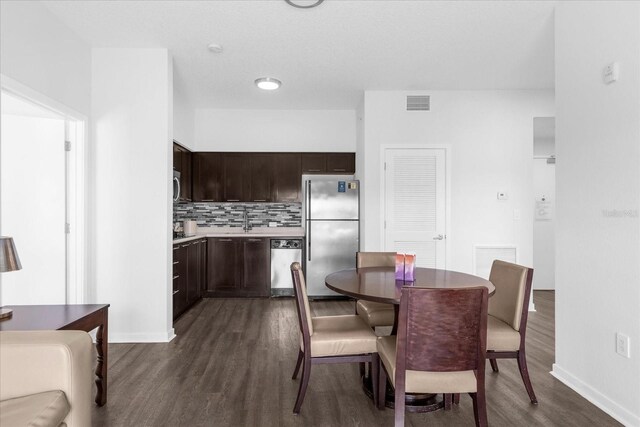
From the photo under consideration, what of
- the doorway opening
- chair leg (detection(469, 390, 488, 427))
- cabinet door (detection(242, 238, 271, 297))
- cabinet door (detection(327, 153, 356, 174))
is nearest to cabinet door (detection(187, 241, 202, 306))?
cabinet door (detection(242, 238, 271, 297))

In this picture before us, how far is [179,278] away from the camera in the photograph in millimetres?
4207

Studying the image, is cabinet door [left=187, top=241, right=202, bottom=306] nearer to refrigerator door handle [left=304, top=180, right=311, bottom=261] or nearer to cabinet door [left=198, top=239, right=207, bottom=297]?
cabinet door [left=198, top=239, right=207, bottom=297]

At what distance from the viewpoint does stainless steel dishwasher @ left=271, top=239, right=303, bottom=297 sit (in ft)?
17.5

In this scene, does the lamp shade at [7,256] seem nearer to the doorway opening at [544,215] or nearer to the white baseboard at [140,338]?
the white baseboard at [140,338]

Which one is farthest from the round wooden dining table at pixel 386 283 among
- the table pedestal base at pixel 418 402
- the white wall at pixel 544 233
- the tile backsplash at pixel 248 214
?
the white wall at pixel 544 233

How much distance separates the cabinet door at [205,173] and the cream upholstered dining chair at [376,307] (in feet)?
10.8

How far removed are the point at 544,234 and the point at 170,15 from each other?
6.08m

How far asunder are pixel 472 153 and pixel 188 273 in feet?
12.4

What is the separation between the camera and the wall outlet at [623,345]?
212cm

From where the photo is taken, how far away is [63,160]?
10.8ft

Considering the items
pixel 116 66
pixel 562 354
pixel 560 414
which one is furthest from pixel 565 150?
pixel 116 66

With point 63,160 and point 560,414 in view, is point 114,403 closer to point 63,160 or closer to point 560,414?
point 63,160

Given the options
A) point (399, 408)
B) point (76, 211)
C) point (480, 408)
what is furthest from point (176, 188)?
point (480, 408)

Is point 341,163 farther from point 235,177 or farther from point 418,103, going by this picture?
point 235,177
